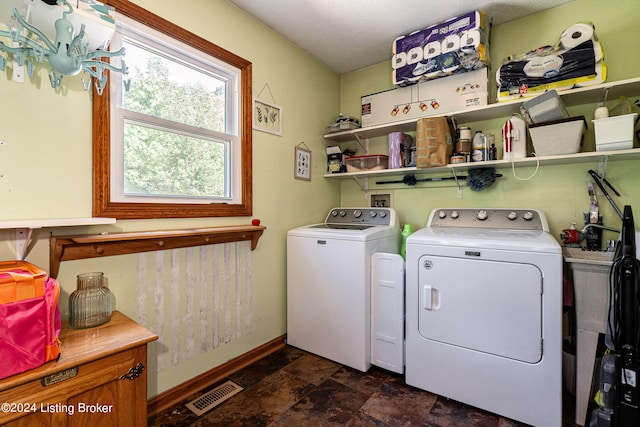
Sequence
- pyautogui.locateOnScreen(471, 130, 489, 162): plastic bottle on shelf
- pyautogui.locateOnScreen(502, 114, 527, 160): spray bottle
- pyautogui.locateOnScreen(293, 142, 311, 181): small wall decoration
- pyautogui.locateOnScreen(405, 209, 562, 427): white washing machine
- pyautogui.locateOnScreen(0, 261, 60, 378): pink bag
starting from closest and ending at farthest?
pyautogui.locateOnScreen(0, 261, 60, 378): pink bag → pyautogui.locateOnScreen(405, 209, 562, 427): white washing machine → pyautogui.locateOnScreen(502, 114, 527, 160): spray bottle → pyautogui.locateOnScreen(471, 130, 489, 162): plastic bottle on shelf → pyautogui.locateOnScreen(293, 142, 311, 181): small wall decoration

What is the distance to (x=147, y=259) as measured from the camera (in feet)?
5.41

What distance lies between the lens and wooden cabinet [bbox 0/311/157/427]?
3.04 ft

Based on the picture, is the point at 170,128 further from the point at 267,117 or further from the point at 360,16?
the point at 360,16

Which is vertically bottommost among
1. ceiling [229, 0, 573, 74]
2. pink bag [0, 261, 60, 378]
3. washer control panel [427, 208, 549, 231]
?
pink bag [0, 261, 60, 378]

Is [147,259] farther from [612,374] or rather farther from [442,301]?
[612,374]

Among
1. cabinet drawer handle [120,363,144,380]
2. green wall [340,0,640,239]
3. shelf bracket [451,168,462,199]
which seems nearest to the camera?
cabinet drawer handle [120,363,144,380]

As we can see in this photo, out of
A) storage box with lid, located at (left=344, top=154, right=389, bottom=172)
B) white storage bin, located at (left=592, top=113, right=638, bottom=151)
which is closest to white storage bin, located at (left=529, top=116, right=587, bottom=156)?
white storage bin, located at (left=592, top=113, right=638, bottom=151)

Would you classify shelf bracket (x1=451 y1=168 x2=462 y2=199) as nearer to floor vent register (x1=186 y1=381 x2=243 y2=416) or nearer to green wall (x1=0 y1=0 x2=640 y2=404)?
green wall (x1=0 y1=0 x2=640 y2=404)

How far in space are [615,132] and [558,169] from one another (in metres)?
0.44

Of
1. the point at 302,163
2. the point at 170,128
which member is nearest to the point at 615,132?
the point at 302,163

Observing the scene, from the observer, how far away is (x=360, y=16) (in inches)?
87.0

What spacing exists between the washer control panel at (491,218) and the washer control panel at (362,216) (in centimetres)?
34

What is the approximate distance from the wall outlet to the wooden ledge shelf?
4.57 ft

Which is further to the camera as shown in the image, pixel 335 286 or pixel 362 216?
pixel 362 216
